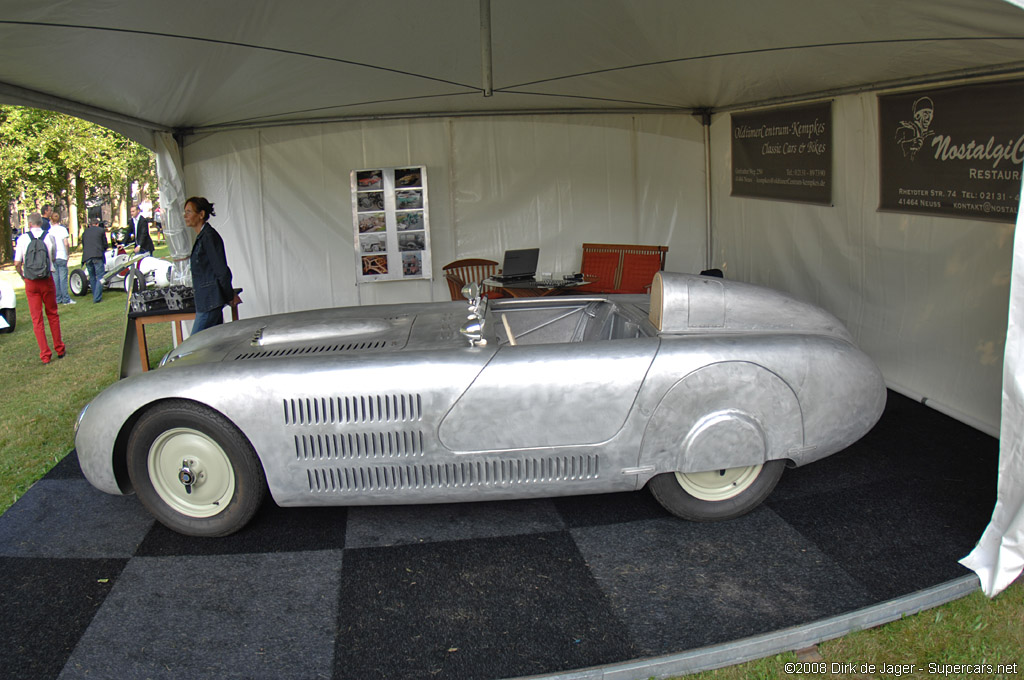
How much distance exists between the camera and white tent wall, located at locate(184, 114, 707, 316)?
26.3 ft

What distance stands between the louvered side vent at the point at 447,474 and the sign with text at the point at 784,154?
12.9 feet

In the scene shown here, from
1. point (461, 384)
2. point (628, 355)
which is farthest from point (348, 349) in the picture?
point (628, 355)

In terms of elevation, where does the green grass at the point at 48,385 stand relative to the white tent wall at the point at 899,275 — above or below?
below

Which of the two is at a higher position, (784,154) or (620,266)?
(784,154)

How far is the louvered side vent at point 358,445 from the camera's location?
10.7 feet

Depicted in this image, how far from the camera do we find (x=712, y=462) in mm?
3375

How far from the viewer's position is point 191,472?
3.40m

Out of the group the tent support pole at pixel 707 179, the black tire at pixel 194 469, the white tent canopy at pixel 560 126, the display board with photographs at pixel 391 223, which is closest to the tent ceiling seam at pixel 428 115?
the white tent canopy at pixel 560 126

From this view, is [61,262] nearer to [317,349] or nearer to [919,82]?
[317,349]

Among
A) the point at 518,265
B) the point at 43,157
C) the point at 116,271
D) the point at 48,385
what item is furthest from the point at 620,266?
the point at 43,157

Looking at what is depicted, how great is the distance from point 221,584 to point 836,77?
194 inches

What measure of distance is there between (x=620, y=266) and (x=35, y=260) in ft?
19.8

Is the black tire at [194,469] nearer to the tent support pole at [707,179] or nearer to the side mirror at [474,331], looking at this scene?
the side mirror at [474,331]

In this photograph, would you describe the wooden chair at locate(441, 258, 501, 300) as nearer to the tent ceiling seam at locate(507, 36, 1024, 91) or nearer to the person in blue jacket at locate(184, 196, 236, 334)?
the tent ceiling seam at locate(507, 36, 1024, 91)
